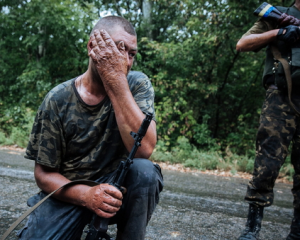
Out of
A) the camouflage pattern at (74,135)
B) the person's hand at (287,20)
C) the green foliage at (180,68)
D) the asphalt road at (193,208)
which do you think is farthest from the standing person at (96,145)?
the green foliage at (180,68)

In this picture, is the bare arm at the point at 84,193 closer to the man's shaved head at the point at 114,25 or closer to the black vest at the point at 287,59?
the man's shaved head at the point at 114,25

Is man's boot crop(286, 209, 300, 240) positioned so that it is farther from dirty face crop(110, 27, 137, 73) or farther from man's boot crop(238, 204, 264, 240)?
dirty face crop(110, 27, 137, 73)

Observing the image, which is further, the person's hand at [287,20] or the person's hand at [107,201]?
the person's hand at [287,20]

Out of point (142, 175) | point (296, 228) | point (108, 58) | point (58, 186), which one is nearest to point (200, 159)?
point (296, 228)

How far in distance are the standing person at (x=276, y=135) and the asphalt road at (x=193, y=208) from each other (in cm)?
31

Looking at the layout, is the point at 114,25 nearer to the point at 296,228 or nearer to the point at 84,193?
the point at 84,193

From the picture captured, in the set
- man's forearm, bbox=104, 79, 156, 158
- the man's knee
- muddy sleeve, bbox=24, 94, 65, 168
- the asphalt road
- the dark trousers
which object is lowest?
the asphalt road

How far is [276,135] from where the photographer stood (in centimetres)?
218

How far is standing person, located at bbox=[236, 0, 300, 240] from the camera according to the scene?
216 centimetres

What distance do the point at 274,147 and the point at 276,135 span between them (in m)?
0.10

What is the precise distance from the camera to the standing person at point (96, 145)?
1.49 meters

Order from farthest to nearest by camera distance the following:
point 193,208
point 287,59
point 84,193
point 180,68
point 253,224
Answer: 1. point 180,68
2. point 193,208
3. point 287,59
4. point 253,224
5. point 84,193

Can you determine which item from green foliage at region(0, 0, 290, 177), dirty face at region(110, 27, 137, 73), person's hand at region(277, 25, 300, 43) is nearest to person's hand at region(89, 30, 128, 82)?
dirty face at region(110, 27, 137, 73)

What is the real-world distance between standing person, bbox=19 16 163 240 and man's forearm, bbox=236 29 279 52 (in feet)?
3.94
